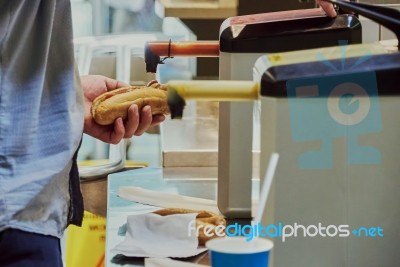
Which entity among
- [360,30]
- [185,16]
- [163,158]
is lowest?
[163,158]

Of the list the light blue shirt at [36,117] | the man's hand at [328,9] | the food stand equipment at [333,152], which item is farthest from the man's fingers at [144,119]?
the food stand equipment at [333,152]

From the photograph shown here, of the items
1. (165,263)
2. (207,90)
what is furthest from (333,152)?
(165,263)

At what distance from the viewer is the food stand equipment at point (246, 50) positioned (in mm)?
1039

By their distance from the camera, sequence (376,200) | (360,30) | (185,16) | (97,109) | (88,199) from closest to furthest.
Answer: (376,200)
(360,30)
(97,109)
(88,199)
(185,16)

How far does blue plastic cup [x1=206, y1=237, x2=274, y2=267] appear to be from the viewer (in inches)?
20.7

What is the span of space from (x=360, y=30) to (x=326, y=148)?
1.28 ft

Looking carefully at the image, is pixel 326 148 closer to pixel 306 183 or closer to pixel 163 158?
pixel 306 183

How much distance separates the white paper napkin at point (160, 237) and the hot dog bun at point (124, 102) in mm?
198

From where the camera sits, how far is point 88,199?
7.32 feet

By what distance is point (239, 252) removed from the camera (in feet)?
1.73

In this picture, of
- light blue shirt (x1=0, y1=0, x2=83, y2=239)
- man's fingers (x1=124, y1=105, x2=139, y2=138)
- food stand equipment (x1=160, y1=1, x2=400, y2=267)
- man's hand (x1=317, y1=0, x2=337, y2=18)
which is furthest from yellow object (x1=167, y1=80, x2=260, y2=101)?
man's fingers (x1=124, y1=105, x2=139, y2=138)

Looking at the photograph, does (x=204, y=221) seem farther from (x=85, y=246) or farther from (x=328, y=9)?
(x=85, y=246)

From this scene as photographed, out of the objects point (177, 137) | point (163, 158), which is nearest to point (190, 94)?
point (163, 158)

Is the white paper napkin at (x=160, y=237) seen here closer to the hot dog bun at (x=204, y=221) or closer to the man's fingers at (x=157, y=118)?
the hot dog bun at (x=204, y=221)
